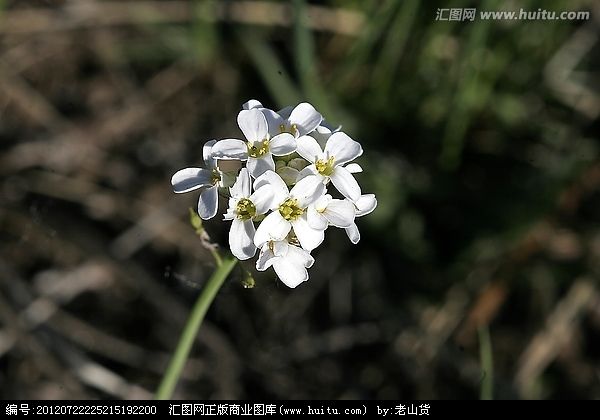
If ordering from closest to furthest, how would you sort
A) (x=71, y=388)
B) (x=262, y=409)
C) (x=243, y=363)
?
(x=262, y=409) < (x=71, y=388) < (x=243, y=363)

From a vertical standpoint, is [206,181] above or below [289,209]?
above

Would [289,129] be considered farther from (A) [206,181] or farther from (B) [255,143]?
(A) [206,181]

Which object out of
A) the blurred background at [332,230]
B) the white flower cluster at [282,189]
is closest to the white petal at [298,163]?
the white flower cluster at [282,189]

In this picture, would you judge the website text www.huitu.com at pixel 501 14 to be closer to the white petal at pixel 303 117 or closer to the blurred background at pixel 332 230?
the blurred background at pixel 332 230

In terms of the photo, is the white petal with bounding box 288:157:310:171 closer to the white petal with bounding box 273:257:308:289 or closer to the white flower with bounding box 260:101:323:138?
the white flower with bounding box 260:101:323:138

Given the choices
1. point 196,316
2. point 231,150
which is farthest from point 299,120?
point 196,316

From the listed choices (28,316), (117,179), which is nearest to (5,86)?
(117,179)

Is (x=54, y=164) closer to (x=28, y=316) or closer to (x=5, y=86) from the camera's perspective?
(x=5, y=86)

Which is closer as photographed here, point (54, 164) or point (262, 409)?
point (262, 409)
